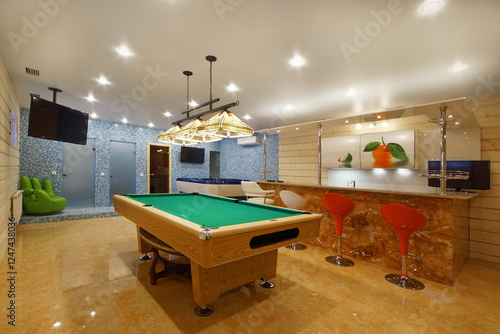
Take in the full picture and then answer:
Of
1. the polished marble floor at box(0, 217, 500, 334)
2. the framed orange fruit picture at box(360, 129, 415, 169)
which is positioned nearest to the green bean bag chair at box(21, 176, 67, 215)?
the polished marble floor at box(0, 217, 500, 334)

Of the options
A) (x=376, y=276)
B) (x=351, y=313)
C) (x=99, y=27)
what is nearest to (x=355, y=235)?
(x=376, y=276)

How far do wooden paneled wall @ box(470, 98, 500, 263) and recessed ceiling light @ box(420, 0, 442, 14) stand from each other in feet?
10.1

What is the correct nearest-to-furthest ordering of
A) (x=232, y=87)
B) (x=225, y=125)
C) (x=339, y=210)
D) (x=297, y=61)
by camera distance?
(x=225, y=125) < (x=297, y=61) < (x=339, y=210) < (x=232, y=87)

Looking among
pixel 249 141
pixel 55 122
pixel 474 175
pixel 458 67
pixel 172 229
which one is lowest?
pixel 172 229

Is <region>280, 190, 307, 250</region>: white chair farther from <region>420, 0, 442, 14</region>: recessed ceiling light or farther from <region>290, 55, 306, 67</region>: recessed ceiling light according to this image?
<region>420, 0, 442, 14</region>: recessed ceiling light

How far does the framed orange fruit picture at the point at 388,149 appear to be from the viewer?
4.35 m

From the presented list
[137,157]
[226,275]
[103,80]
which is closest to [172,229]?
[226,275]

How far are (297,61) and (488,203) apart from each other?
3889mm

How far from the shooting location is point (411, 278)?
2.71 meters

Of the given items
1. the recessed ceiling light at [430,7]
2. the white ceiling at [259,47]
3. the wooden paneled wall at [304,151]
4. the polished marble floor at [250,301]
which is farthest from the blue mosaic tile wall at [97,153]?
the recessed ceiling light at [430,7]

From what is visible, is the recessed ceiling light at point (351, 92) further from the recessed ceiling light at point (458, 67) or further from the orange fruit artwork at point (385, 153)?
the orange fruit artwork at point (385, 153)

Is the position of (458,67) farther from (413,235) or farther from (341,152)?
(341,152)

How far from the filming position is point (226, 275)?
6.95ft

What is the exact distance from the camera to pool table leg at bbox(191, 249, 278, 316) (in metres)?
1.96
